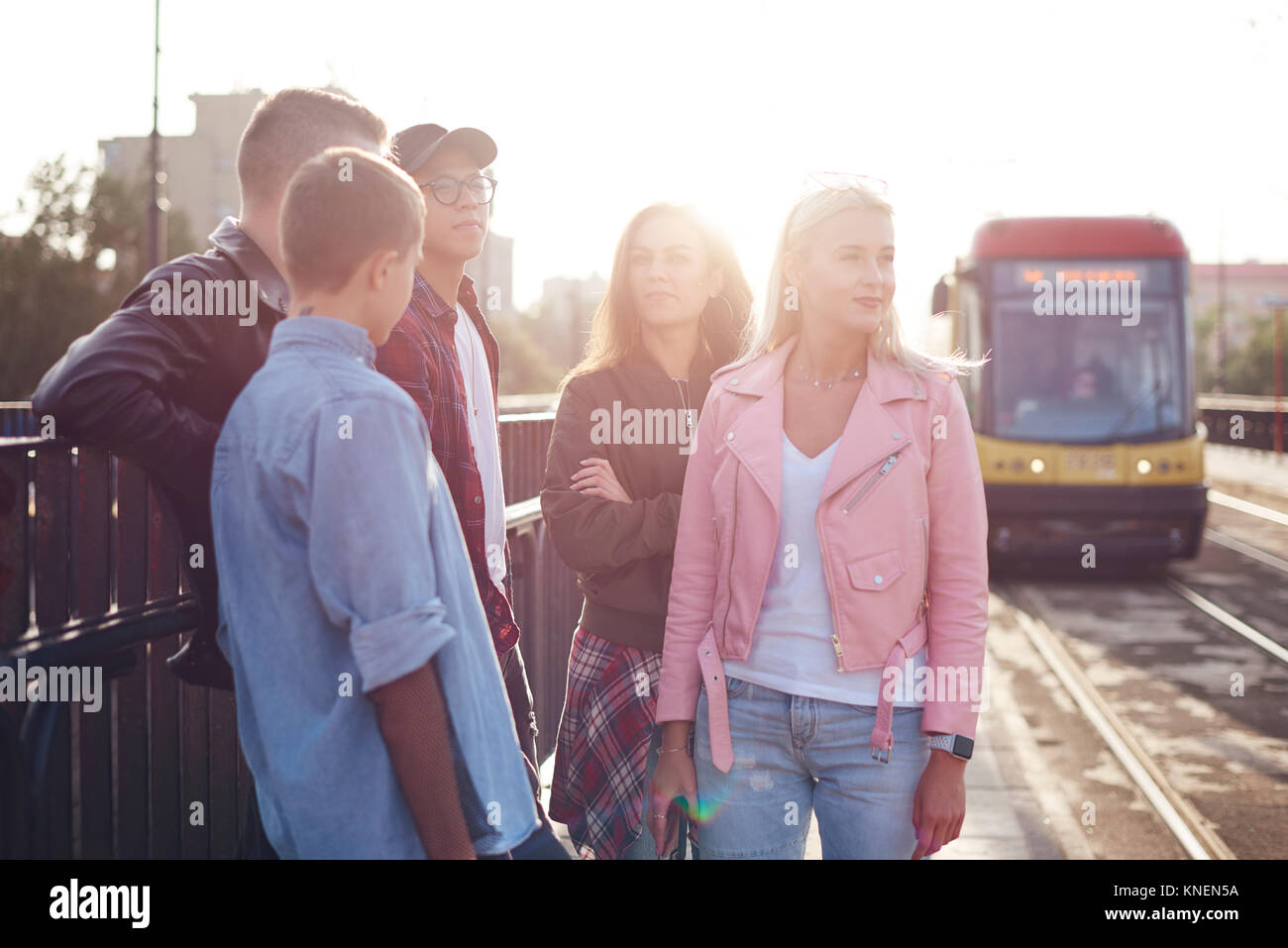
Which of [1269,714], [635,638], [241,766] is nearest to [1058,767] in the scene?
[1269,714]

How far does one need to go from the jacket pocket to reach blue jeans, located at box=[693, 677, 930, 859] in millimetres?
231

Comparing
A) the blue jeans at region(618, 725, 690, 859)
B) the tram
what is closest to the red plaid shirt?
the blue jeans at region(618, 725, 690, 859)

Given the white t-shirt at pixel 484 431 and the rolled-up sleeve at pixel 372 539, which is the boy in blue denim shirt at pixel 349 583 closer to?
the rolled-up sleeve at pixel 372 539

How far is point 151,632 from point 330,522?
3.27 ft

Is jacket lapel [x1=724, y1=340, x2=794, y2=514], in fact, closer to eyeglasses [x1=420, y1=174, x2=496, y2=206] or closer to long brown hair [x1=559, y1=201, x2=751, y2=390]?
long brown hair [x1=559, y1=201, x2=751, y2=390]

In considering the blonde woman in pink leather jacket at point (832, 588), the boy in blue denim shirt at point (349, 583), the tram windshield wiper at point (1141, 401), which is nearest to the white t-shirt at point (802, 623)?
the blonde woman in pink leather jacket at point (832, 588)

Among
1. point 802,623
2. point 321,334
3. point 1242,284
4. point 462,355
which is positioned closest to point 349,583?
point 321,334

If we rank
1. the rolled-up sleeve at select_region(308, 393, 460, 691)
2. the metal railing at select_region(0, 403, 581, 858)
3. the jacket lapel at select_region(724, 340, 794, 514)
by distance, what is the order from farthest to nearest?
the jacket lapel at select_region(724, 340, 794, 514) < the metal railing at select_region(0, 403, 581, 858) < the rolled-up sleeve at select_region(308, 393, 460, 691)

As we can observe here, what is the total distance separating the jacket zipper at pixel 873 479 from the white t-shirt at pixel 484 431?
2.68 ft

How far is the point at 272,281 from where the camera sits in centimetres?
231

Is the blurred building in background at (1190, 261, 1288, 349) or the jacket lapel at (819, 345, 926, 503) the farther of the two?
the blurred building in background at (1190, 261, 1288, 349)

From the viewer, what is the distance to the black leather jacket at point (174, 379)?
2.02 meters

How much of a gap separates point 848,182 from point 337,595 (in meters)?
1.33

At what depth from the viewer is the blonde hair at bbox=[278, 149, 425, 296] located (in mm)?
1795
